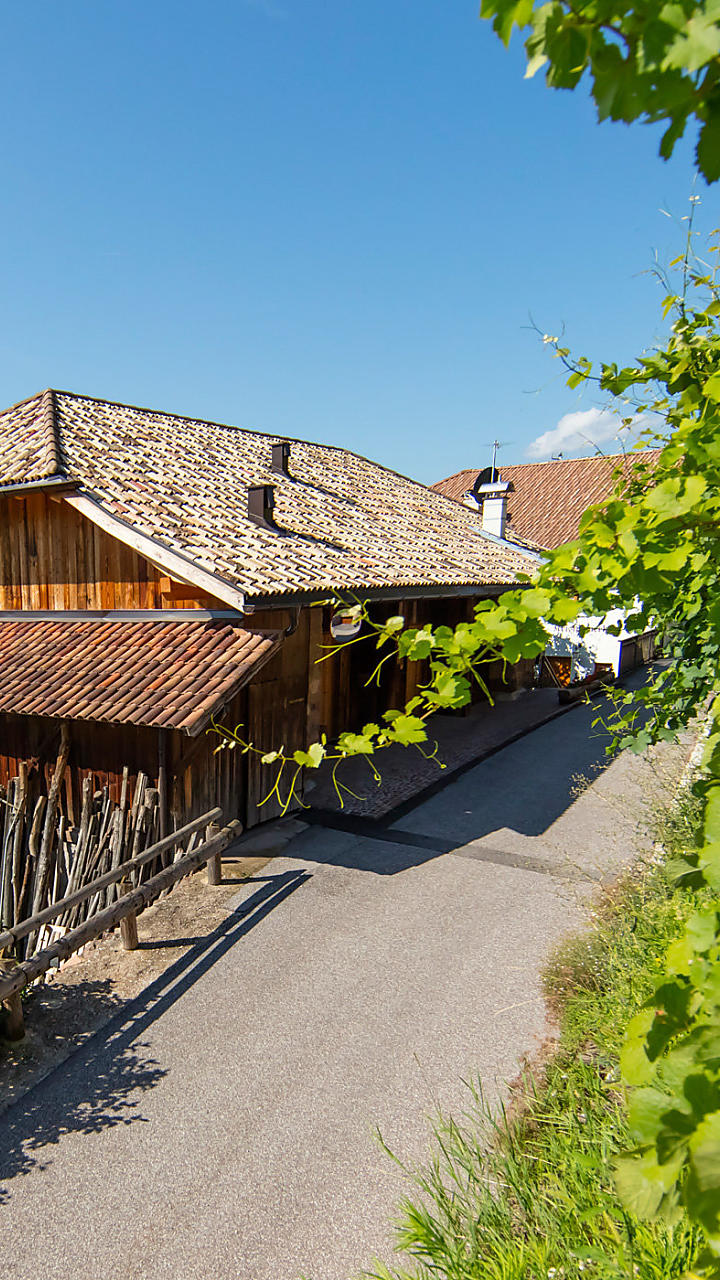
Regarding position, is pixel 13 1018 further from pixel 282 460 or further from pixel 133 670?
pixel 282 460

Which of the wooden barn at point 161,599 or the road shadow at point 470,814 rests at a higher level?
the wooden barn at point 161,599

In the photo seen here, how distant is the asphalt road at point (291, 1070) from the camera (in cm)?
358

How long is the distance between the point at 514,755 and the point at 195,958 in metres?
7.50

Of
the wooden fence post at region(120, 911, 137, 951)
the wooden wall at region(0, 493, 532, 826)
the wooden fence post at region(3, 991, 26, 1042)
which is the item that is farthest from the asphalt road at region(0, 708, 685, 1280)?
the wooden wall at region(0, 493, 532, 826)

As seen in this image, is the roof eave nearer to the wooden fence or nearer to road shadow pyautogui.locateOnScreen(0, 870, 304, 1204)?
the wooden fence

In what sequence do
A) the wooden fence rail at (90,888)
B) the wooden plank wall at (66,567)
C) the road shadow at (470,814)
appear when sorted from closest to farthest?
the wooden fence rail at (90,888), the road shadow at (470,814), the wooden plank wall at (66,567)

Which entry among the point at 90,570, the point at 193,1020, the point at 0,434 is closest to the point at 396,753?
the point at 90,570

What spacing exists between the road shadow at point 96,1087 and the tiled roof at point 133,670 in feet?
7.70

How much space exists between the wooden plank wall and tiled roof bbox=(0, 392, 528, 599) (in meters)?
0.60

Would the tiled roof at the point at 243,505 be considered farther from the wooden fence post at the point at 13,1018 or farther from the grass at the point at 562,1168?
the grass at the point at 562,1168

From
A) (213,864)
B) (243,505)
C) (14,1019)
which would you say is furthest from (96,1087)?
(243,505)

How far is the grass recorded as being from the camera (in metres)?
2.71

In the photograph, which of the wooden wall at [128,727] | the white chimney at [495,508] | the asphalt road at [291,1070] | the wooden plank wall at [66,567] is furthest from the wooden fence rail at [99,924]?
the white chimney at [495,508]

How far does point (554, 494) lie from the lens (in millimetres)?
26484
